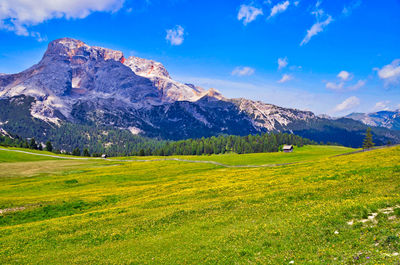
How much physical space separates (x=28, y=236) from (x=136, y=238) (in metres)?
12.4

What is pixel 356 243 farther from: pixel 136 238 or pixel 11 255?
pixel 11 255

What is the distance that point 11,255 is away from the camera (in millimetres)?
20422

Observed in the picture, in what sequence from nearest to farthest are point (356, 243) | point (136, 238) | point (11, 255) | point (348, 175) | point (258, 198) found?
point (356, 243), point (11, 255), point (136, 238), point (258, 198), point (348, 175)

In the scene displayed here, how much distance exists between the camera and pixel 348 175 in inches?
1262

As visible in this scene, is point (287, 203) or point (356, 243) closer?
point (356, 243)

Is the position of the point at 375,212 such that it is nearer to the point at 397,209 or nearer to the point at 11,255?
the point at 397,209

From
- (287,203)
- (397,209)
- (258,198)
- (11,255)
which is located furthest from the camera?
A: (258,198)

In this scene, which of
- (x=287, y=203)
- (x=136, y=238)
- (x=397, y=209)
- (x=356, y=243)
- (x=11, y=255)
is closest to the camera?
(x=356, y=243)

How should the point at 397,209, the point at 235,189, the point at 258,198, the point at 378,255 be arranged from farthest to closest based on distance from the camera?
1. the point at 235,189
2. the point at 258,198
3. the point at 397,209
4. the point at 378,255

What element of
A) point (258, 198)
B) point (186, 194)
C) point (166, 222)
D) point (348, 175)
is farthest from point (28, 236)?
point (348, 175)

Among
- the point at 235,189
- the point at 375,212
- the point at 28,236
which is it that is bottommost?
the point at 28,236

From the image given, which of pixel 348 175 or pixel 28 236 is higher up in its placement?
pixel 348 175

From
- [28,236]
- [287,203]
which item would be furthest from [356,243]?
[28,236]

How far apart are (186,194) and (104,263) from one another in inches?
822
